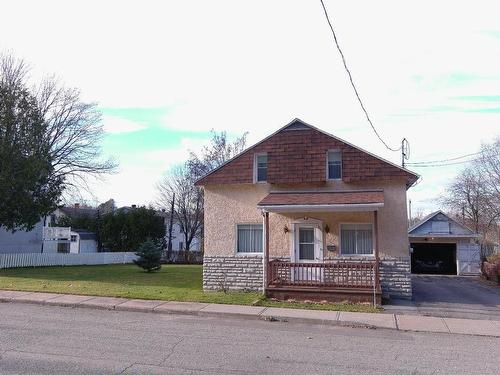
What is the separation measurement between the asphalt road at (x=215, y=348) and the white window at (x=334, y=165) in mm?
7225

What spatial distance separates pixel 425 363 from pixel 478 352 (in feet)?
5.73

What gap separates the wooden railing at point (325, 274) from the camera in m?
16.1

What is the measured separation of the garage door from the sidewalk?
26.6m

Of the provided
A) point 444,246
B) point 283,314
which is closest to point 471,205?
point 444,246

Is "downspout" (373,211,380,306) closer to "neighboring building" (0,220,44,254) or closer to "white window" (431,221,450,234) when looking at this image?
"white window" (431,221,450,234)

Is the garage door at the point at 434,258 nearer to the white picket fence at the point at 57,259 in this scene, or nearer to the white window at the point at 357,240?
the white window at the point at 357,240

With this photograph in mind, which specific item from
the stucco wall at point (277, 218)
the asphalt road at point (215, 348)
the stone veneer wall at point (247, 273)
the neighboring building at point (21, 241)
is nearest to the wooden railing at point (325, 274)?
the stone veneer wall at point (247, 273)

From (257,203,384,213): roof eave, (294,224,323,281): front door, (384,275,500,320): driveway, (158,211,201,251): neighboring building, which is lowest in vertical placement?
(384,275,500,320): driveway

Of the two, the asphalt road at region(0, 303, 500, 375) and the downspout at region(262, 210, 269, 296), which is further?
the downspout at region(262, 210, 269, 296)

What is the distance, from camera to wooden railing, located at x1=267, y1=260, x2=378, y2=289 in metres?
16.1

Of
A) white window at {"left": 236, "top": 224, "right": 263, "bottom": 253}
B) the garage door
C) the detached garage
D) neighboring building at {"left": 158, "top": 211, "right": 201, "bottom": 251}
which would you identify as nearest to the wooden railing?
white window at {"left": 236, "top": 224, "right": 263, "bottom": 253}

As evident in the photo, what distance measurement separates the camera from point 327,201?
53.7 ft

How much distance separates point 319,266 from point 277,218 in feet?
8.37

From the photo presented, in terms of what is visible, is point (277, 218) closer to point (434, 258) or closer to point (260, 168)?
point (260, 168)
